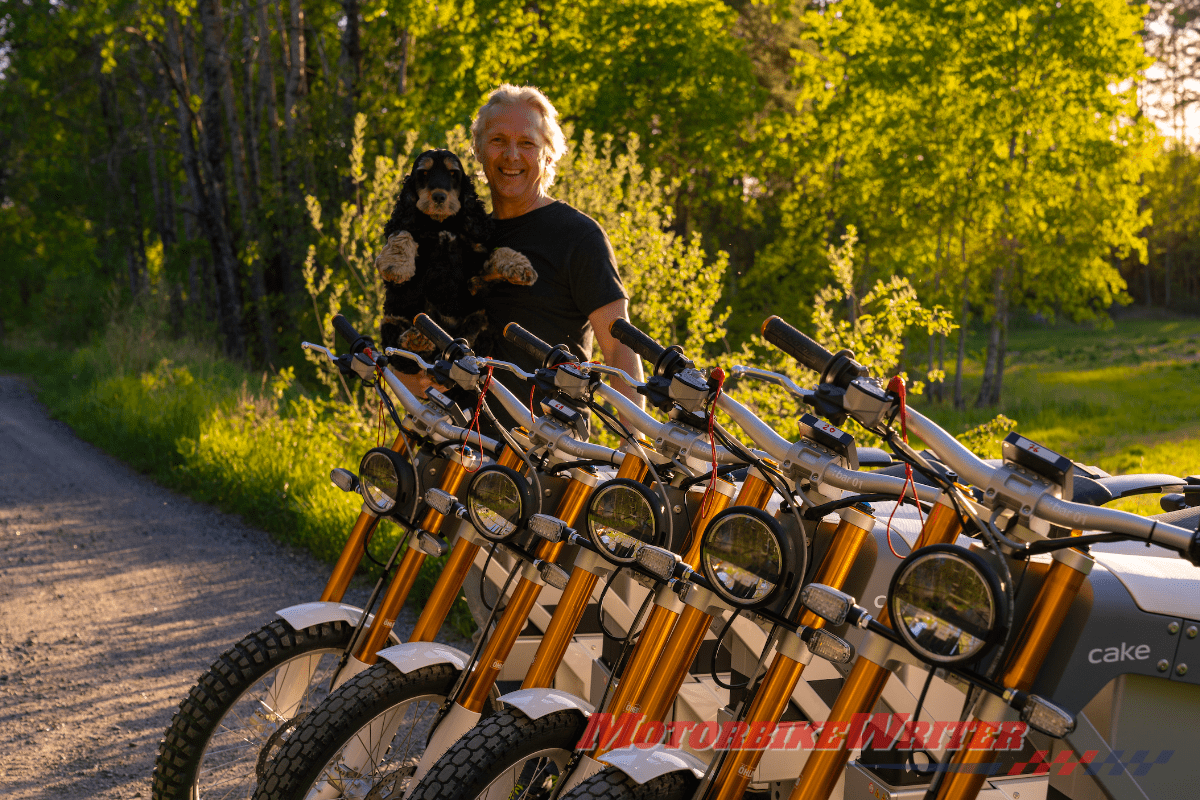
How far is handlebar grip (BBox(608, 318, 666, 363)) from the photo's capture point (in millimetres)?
2025

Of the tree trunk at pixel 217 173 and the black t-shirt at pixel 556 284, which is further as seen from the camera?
the tree trunk at pixel 217 173

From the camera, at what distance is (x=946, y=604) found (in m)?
1.53

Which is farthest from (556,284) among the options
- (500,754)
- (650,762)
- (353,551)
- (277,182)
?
(277,182)

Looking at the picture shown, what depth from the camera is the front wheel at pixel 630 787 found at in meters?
1.75

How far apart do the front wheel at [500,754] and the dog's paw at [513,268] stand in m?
1.47

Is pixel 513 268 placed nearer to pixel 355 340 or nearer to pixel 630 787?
pixel 355 340

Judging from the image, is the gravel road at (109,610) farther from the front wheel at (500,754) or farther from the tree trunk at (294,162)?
the tree trunk at (294,162)

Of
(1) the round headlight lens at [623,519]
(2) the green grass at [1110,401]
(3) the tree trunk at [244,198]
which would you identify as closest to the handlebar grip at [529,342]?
(1) the round headlight lens at [623,519]

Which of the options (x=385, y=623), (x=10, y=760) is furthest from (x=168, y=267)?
(x=385, y=623)

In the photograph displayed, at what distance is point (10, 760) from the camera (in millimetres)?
Answer: 3398

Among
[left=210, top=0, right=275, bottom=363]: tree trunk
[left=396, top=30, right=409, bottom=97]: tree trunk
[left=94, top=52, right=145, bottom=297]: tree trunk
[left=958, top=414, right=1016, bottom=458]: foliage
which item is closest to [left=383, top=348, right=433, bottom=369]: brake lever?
[left=958, top=414, right=1016, bottom=458]: foliage

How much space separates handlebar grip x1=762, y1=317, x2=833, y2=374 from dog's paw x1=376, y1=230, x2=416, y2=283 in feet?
5.52

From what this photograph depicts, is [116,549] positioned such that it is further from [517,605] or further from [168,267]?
[168,267]
